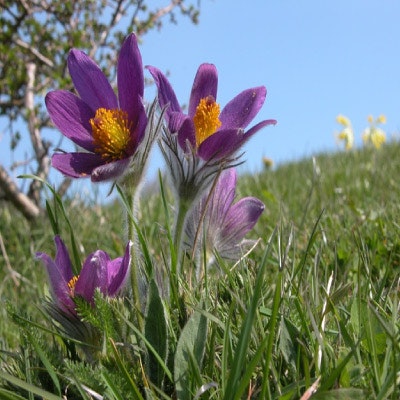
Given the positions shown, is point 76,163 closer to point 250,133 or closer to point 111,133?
→ point 111,133

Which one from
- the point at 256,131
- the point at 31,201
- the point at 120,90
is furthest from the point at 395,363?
the point at 31,201

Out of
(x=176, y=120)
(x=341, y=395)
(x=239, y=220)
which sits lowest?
(x=341, y=395)

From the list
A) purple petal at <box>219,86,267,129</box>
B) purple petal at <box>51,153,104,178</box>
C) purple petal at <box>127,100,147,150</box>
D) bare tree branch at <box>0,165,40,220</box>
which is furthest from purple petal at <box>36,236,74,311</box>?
bare tree branch at <box>0,165,40,220</box>

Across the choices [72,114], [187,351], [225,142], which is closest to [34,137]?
[72,114]

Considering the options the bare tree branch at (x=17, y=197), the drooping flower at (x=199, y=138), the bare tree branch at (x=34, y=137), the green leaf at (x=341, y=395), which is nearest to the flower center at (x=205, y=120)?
the drooping flower at (x=199, y=138)

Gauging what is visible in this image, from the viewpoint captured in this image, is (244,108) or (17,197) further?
(17,197)

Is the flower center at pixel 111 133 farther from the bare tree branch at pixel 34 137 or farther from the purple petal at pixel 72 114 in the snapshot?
the bare tree branch at pixel 34 137

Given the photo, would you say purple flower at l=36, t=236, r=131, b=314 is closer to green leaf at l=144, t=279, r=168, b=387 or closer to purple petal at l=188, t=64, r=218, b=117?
green leaf at l=144, t=279, r=168, b=387
